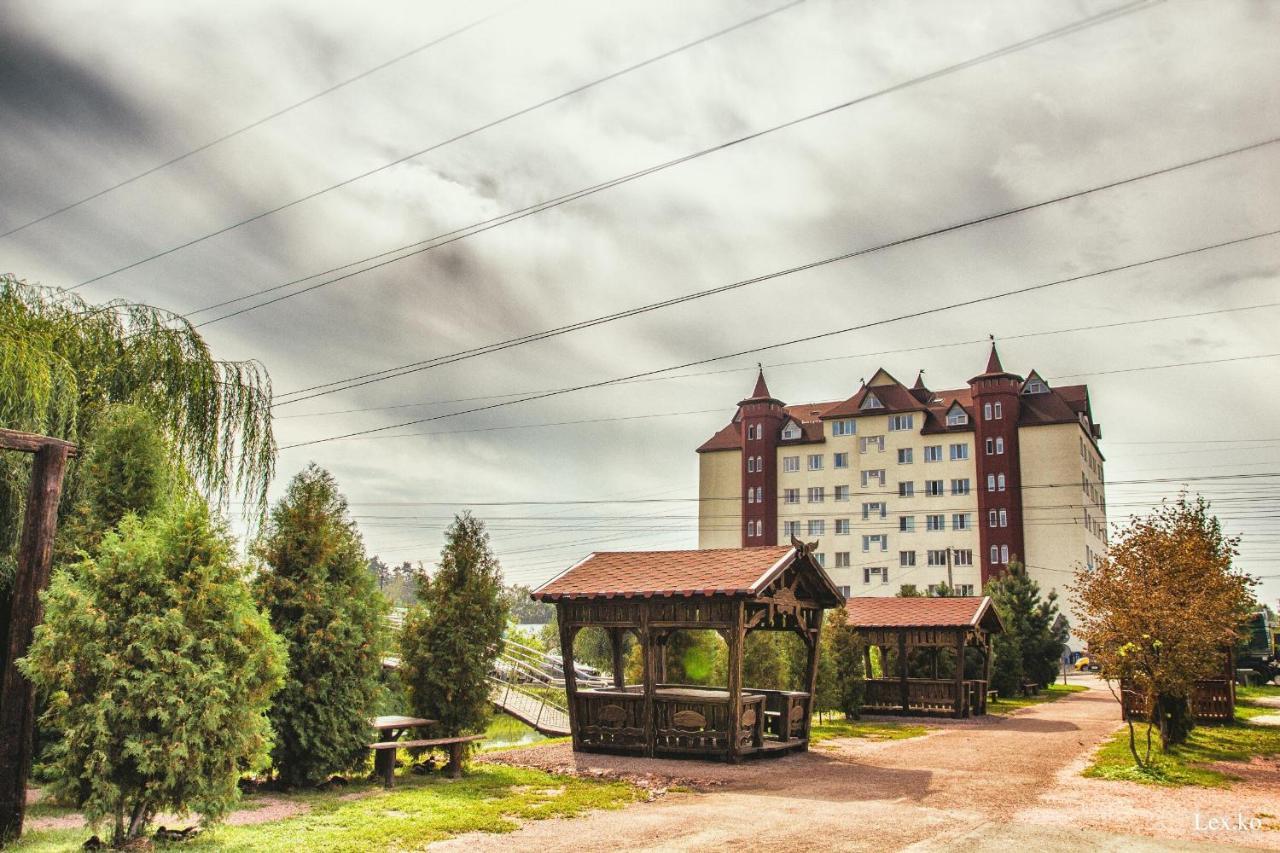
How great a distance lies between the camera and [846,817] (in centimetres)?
1053

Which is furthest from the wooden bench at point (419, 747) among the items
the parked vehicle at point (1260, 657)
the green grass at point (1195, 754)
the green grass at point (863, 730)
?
the parked vehicle at point (1260, 657)

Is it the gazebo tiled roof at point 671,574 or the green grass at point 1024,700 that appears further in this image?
the green grass at point 1024,700

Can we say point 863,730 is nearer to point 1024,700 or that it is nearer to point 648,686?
point 648,686

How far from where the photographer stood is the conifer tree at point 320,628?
11531mm

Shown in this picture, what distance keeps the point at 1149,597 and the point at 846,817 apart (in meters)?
8.13

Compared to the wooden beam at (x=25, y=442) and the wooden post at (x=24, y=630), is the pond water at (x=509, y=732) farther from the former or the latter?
the wooden beam at (x=25, y=442)

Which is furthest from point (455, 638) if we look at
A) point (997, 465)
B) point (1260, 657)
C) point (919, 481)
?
point (919, 481)

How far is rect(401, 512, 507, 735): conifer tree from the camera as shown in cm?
1402

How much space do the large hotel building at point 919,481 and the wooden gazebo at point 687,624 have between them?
53.0 meters

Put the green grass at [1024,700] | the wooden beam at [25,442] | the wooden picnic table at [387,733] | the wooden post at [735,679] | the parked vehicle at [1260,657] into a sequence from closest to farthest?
the wooden beam at [25,442] → the wooden picnic table at [387,733] → the wooden post at [735,679] → the green grass at [1024,700] → the parked vehicle at [1260,657]

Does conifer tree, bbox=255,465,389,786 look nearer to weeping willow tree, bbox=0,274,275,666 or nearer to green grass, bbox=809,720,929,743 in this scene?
weeping willow tree, bbox=0,274,275,666

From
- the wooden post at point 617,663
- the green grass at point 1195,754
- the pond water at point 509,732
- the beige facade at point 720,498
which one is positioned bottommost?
the pond water at point 509,732

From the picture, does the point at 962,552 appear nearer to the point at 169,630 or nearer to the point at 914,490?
the point at 914,490

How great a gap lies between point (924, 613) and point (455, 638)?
17.9 meters
